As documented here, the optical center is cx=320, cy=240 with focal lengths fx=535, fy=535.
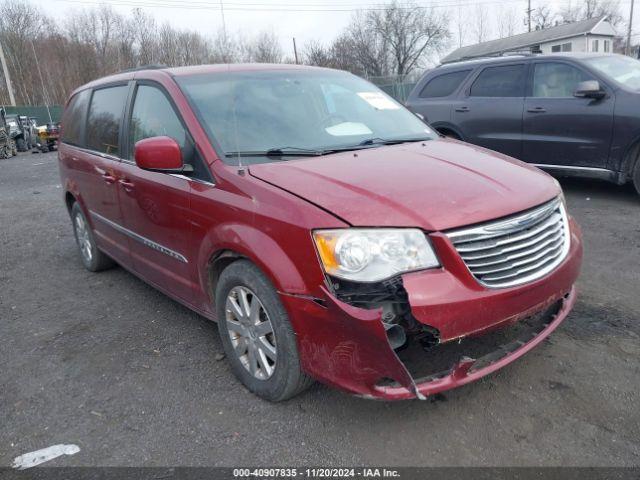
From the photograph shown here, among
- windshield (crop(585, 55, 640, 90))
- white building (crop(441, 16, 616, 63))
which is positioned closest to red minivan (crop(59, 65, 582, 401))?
windshield (crop(585, 55, 640, 90))

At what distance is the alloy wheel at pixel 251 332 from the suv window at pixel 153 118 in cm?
103

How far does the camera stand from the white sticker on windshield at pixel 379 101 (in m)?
3.89

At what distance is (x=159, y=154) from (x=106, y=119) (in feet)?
5.44

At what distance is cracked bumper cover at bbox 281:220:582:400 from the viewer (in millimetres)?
2217

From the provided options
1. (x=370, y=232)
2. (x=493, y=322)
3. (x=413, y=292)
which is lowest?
(x=493, y=322)

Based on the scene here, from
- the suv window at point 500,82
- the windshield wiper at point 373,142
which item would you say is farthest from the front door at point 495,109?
the windshield wiper at point 373,142

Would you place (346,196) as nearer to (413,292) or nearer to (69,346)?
(413,292)

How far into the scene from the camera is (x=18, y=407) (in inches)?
118

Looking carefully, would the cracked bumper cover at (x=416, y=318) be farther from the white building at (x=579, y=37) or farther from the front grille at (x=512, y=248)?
the white building at (x=579, y=37)

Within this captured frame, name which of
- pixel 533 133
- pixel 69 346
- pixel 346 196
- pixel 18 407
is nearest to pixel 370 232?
pixel 346 196

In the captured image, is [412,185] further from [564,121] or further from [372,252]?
[564,121]

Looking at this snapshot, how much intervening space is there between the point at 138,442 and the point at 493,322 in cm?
179

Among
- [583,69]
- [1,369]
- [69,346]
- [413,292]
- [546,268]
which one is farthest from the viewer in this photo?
[583,69]

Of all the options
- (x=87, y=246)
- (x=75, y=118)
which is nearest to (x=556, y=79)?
(x=75, y=118)
